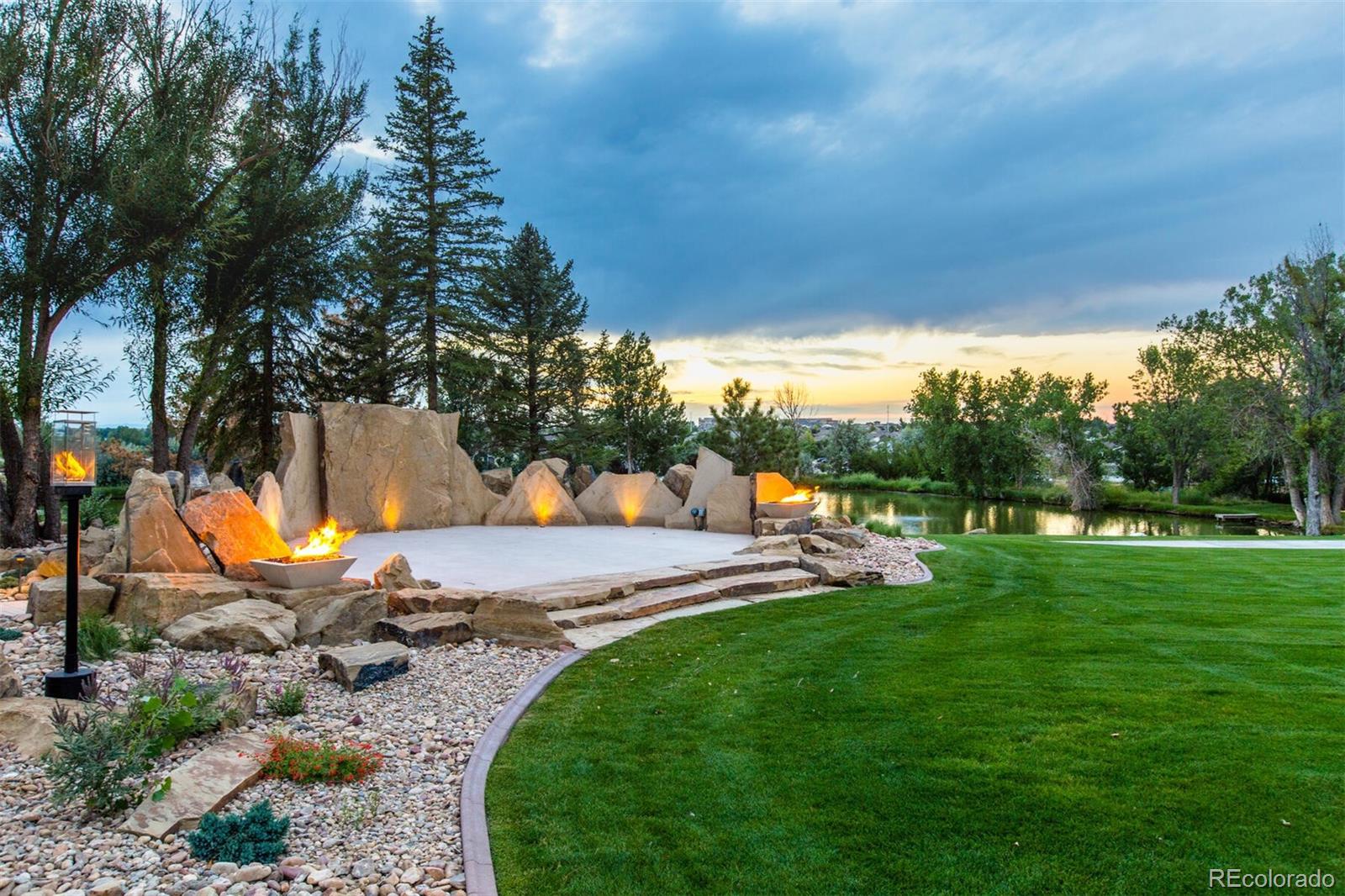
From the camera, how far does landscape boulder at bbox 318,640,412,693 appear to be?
393cm

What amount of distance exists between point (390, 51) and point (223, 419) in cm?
969

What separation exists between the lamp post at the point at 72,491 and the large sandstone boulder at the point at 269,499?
161 inches

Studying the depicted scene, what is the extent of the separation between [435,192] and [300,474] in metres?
10.8

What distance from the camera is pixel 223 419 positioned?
15.4m

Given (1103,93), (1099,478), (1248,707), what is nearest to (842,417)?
(1099,478)

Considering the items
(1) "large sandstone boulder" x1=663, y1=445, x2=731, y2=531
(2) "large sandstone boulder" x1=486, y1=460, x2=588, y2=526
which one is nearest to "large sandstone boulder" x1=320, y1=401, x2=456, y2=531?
(2) "large sandstone boulder" x1=486, y1=460, x2=588, y2=526

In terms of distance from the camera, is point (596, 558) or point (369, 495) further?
point (369, 495)

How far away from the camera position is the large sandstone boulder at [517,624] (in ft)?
16.0

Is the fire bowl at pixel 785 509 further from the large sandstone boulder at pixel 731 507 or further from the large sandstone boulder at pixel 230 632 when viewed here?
the large sandstone boulder at pixel 230 632

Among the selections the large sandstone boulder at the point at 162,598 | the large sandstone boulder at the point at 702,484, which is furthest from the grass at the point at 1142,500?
the large sandstone boulder at the point at 162,598

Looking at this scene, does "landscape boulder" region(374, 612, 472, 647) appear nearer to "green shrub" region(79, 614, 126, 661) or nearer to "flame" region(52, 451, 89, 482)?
"green shrub" region(79, 614, 126, 661)

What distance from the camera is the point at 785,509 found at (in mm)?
10094

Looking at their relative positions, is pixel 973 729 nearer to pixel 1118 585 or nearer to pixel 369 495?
pixel 1118 585

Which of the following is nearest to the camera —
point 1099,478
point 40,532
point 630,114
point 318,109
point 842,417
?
point 40,532
